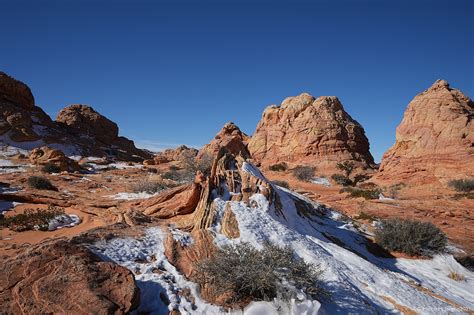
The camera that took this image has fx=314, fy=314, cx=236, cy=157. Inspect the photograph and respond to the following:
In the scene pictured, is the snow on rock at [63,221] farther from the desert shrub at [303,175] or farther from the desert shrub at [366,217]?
the desert shrub at [303,175]

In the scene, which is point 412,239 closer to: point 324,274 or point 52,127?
point 324,274

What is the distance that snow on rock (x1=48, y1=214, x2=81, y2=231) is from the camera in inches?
359

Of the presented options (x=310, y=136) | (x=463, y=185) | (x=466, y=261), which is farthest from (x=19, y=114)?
(x=463, y=185)

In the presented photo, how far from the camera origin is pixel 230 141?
39250 mm

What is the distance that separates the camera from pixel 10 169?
26.0 metres

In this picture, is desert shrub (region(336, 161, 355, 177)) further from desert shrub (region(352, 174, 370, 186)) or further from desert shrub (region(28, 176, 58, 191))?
desert shrub (region(28, 176, 58, 191))

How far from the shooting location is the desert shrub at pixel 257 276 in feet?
15.2

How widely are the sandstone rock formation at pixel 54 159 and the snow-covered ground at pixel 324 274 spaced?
24.2 m

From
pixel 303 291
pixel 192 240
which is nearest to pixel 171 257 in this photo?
pixel 192 240

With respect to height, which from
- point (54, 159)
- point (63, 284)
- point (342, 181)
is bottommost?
point (63, 284)

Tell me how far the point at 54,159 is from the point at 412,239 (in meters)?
29.4

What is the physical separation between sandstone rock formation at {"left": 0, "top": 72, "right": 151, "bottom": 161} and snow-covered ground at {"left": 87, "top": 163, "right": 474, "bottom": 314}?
41817 millimetres

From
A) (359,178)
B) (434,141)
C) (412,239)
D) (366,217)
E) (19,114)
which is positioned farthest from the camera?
(19,114)

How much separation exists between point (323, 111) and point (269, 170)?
37.0 feet
